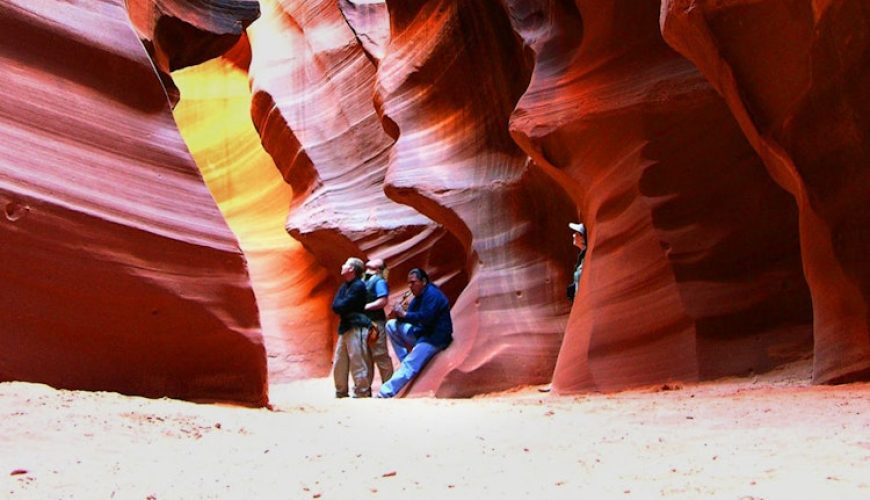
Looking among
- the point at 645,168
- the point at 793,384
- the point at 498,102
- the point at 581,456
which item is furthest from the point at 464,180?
the point at 581,456

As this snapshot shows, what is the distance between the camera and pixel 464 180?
32.9 feet

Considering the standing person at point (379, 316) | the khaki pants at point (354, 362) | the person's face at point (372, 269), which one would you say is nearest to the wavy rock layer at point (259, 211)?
the person's face at point (372, 269)

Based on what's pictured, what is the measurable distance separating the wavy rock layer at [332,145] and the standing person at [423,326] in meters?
2.82

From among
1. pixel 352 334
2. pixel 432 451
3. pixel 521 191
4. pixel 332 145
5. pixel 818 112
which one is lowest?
pixel 432 451

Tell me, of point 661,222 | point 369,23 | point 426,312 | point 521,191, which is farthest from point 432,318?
point 369,23

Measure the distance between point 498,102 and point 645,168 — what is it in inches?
144

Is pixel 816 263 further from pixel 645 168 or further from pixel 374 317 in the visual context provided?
pixel 374 317

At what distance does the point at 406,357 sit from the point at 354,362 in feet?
3.71

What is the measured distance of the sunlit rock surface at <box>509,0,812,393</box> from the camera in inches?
240

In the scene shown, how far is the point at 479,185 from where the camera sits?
9.94 metres

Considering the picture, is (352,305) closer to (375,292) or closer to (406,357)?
(375,292)

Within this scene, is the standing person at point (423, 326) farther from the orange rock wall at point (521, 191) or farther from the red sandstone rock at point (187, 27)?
the red sandstone rock at point (187, 27)

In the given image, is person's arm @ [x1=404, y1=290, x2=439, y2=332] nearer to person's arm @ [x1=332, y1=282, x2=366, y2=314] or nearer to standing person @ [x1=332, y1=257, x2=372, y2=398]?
standing person @ [x1=332, y1=257, x2=372, y2=398]

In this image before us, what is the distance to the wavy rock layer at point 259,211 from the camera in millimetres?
14641
